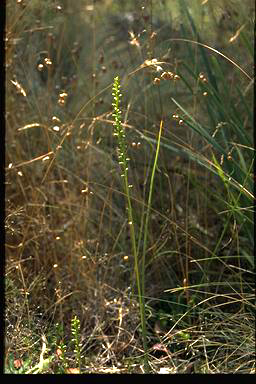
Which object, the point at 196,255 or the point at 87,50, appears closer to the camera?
the point at 196,255

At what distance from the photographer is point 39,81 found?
11.7 ft

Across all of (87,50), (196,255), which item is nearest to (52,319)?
(196,255)

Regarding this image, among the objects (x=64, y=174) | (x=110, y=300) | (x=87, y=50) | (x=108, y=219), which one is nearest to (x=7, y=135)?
(x=64, y=174)

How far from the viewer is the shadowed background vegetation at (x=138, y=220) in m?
2.25

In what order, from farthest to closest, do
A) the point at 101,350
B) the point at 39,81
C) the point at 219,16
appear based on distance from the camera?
1. the point at 39,81
2. the point at 219,16
3. the point at 101,350

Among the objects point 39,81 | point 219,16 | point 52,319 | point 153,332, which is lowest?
point 153,332

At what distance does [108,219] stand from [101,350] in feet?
2.02

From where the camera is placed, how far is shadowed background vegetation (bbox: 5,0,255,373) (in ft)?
7.38

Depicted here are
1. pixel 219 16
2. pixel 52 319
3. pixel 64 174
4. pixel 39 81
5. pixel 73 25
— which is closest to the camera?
pixel 52 319

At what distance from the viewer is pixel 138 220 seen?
2.79 meters

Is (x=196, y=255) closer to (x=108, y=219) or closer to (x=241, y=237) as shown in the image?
(x=241, y=237)

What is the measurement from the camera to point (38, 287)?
7.72 ft

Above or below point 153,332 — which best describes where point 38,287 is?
above

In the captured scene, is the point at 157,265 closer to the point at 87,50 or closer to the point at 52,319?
the point at 52,319
